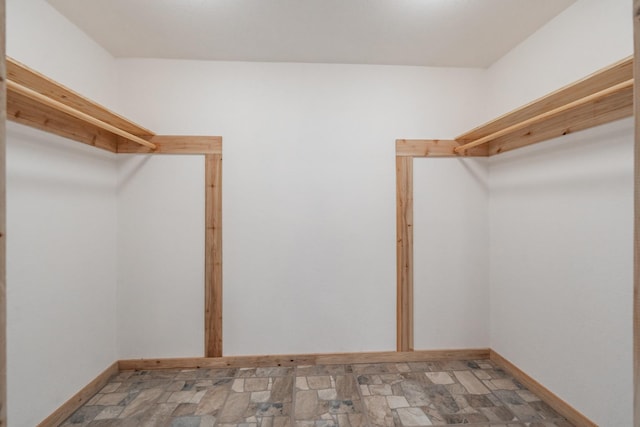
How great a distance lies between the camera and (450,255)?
2.54 meters

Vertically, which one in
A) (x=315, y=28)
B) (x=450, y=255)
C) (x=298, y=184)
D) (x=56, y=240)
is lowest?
(x=450, y=255)

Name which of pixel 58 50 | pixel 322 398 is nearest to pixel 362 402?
pixel 322 398

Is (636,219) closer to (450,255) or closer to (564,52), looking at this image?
(564,52)

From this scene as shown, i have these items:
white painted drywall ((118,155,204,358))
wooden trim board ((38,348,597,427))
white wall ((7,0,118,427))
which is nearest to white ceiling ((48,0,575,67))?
white wall ((7,0,118,427))

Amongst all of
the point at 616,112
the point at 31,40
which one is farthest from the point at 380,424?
the point at 31,40

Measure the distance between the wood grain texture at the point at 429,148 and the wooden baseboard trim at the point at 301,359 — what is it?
170 centimetres

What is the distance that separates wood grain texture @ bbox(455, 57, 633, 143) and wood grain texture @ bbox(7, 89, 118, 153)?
280cm

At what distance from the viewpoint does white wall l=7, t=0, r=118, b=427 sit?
155cm

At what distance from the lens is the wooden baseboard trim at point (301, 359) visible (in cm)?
235

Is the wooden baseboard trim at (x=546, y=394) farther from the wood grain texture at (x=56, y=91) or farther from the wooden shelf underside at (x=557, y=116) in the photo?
the wood grain texture at (x=56, y=91)

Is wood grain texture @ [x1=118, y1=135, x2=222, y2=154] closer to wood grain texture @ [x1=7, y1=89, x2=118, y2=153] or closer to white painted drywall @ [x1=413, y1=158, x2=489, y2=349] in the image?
wood grain texture @ [x1=7, y1=89, x2=118, y2=153]

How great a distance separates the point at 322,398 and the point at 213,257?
1.34 meters

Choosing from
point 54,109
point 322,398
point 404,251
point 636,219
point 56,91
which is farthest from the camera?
point 404,251

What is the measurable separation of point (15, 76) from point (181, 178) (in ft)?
3.62
